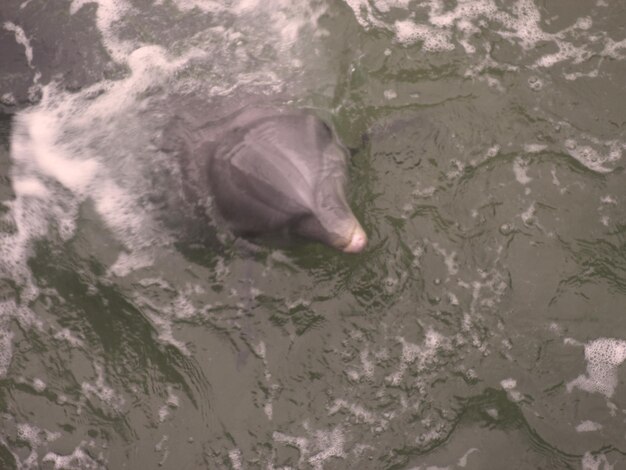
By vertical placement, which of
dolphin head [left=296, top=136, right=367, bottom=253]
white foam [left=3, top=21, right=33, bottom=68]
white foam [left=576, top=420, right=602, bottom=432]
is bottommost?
white foam [left=576, top=420, right=602, bottom=432]

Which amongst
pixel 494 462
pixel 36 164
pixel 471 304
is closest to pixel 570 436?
pixel 494 462

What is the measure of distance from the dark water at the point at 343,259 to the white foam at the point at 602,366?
2cm

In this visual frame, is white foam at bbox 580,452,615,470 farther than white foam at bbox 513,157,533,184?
No

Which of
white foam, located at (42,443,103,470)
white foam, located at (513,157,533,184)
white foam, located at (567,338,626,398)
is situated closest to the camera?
white foam, located at (567,338,626,398)

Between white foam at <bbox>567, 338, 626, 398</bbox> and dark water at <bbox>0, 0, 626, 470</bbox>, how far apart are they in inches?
0.6

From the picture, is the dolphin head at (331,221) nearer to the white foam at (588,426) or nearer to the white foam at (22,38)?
the white foam at (588,426)

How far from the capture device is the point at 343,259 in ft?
15.8

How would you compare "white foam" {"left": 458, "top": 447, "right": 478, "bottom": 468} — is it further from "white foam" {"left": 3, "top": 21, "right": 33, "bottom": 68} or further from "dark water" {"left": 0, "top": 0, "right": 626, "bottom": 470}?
"white foam" {"left": 3, "top": 21, "right": 33, "bottom": 68}

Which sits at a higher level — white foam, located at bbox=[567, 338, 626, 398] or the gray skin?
the gray skin

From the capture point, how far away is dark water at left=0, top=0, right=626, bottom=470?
181 inches

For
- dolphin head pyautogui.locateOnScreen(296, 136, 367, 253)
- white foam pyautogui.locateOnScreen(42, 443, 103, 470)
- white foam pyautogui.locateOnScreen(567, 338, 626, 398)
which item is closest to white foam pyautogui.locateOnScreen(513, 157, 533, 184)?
white foam pyautogui.locateOnScreen(567, 338, 626, 398)

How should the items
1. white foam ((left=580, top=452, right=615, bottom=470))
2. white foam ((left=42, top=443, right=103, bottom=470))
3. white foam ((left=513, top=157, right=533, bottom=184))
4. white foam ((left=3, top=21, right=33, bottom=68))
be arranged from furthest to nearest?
white foam ((left=3, top=21, right=33, bottom=68)) → white foam ((left=513, top=157, right=533, bottom=184)) → white foam ((left=42, top=443, right=103, bottom=470)) → white foam ((left=580, top=452, right=615, bottom=470))

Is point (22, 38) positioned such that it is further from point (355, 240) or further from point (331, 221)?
point (355, 240)

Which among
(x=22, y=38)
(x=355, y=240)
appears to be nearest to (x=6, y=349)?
(x=22, y=38)
